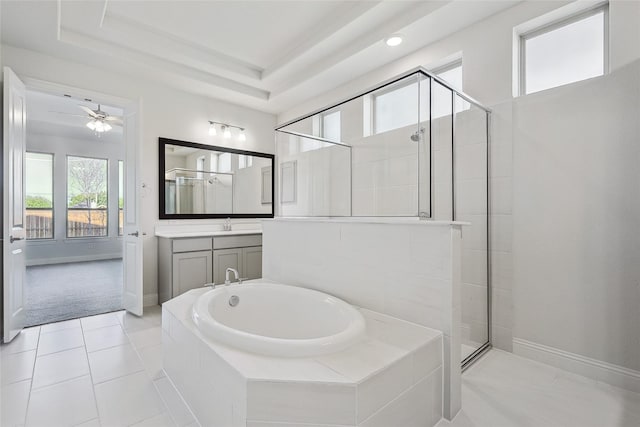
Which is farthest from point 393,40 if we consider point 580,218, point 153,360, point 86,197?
point 86,197

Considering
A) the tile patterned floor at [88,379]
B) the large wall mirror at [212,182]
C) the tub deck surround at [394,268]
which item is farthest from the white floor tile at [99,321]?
the tub deck surround at [394,268]

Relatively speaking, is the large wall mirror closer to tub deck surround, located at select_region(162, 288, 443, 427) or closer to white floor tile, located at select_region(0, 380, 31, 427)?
white floor tile, located at select_region(0, 380, 31, 427)

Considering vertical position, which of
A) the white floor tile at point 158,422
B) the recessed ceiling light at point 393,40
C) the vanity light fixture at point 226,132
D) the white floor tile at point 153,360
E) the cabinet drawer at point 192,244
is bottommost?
the white floor tile at point 158,422

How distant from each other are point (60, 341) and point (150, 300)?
101 centimetres

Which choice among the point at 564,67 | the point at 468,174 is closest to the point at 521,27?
the point at 564,67

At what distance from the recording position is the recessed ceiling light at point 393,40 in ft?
8.44

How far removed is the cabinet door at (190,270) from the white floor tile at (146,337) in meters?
0.55

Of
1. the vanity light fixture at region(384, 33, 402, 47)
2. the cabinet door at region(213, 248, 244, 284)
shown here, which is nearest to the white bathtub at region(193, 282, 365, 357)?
the cabinet door at region(213, 248, 244, 284)

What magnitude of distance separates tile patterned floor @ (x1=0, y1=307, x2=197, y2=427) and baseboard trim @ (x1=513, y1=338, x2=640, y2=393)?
2170mm

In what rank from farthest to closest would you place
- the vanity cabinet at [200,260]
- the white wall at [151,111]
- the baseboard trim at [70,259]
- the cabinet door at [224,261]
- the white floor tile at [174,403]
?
the baseboard trim at [70,259] → the cabinet door at [224,261] → the vanity cabinet at [200,260] → the white wall at [151,111] → the white floor tile at [174,403]

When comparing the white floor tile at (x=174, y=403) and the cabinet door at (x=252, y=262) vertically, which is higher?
the cabinet door at (x=252, y=262)

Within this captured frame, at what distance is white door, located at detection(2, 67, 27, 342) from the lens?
240cm

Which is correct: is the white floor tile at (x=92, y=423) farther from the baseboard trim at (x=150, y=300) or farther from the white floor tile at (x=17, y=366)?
the baseboard trim at (x=150, y=300)

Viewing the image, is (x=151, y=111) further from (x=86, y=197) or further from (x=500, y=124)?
(x=86, y=197)
